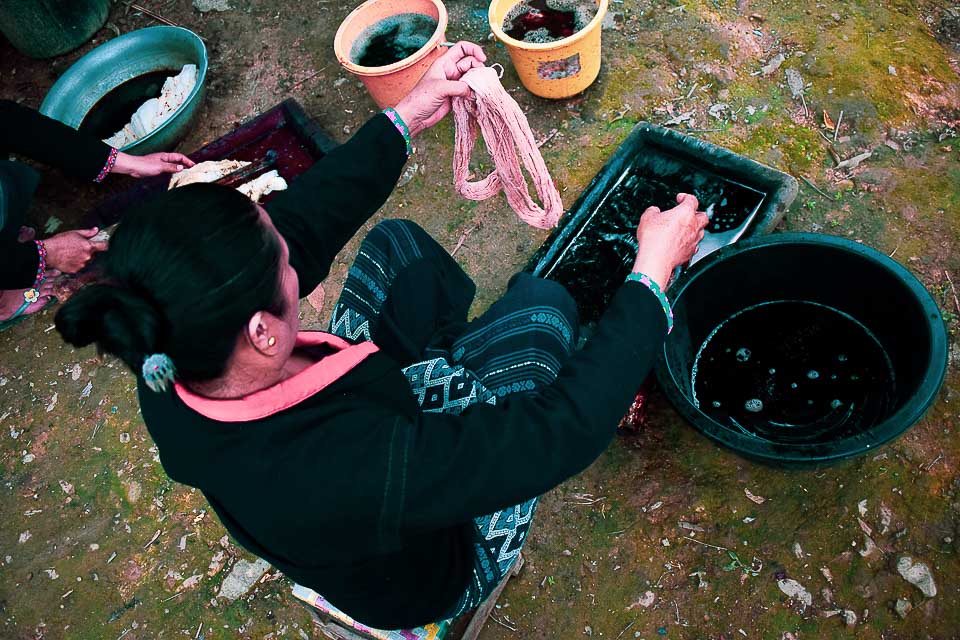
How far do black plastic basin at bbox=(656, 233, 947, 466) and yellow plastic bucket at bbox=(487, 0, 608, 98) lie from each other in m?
1.27

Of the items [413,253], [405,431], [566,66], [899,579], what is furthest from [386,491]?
[566,66]

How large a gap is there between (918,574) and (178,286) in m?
2.22

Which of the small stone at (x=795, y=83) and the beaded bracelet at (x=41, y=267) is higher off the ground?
the small stone at (x=795, y=83)

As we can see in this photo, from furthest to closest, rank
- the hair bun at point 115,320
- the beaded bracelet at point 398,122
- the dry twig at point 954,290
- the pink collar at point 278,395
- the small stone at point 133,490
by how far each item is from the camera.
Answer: the small stone at point 133,490 → the dry twig at point 954,290 → the beaded bracelet at point 398,122 → the pink collar at point 278,395 → the hair bun at point 115,320

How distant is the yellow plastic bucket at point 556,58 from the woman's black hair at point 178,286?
1.87 m

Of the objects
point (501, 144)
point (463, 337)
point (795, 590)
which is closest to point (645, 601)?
point (795, 590)

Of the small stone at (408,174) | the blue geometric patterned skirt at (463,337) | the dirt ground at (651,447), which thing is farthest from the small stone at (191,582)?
the small stone at (408,174)

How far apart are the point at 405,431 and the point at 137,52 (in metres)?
3.34

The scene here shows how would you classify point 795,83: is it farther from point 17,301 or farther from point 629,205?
point 17,301

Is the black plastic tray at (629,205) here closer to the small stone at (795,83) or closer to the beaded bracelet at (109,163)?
the small stone at (795,83)

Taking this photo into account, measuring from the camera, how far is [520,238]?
2.82m

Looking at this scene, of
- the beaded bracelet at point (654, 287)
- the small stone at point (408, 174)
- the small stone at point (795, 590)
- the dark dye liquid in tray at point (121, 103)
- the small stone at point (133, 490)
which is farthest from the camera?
the dark dye liquid in tray at point (121, 103)

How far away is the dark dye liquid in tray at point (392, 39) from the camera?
2986 millimetres

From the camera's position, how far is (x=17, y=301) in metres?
3.04
